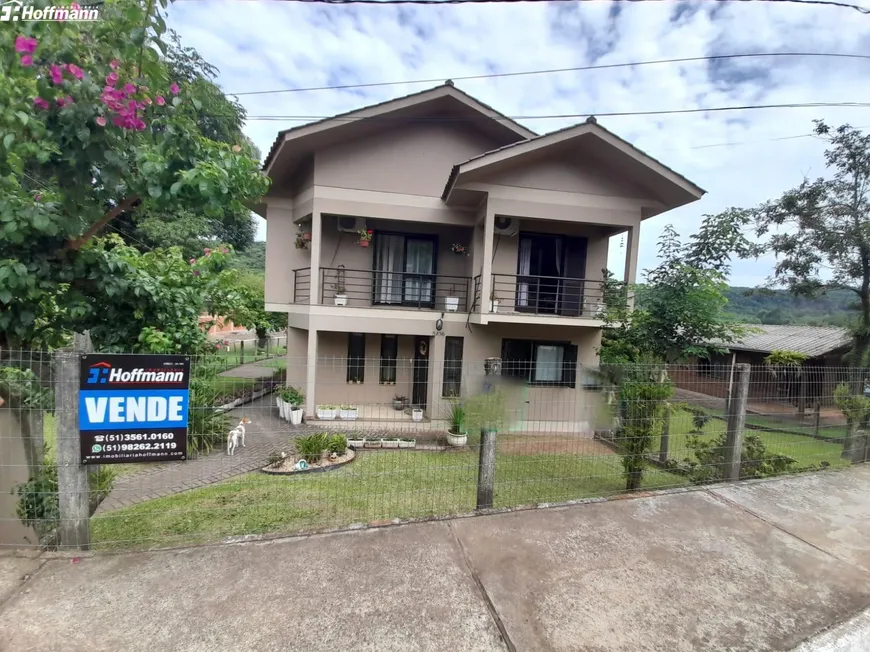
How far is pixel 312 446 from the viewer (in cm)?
662

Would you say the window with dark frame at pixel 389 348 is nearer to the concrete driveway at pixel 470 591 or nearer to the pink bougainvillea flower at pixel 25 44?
the concrete driveway at pixel 470 591

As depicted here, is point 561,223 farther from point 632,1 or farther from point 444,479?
point 444,479

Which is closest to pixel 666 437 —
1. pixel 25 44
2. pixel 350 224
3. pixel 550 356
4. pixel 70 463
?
pixel 550 356

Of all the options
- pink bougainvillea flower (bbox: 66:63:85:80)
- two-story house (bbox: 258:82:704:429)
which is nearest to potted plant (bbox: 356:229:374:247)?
two-story house (bbox: 258:82:704:429)

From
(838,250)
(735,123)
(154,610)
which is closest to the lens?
(154,610)

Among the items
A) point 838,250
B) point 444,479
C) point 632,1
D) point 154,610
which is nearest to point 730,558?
point 444,479

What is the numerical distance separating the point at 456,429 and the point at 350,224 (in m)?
5.52

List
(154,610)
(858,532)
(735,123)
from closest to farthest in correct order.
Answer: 1. (154,610)
2. (858,532)
3. (735,123)

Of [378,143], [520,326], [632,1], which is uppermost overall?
[378,143]

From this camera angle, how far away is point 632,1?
3760 millimetres

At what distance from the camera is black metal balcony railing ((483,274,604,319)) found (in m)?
9.34

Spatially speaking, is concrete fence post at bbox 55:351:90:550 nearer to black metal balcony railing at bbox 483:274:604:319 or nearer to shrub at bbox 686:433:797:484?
shrub at bbox 686:433:797:484

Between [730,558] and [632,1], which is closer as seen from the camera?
[730,558]

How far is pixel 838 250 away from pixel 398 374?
11.8 metres
